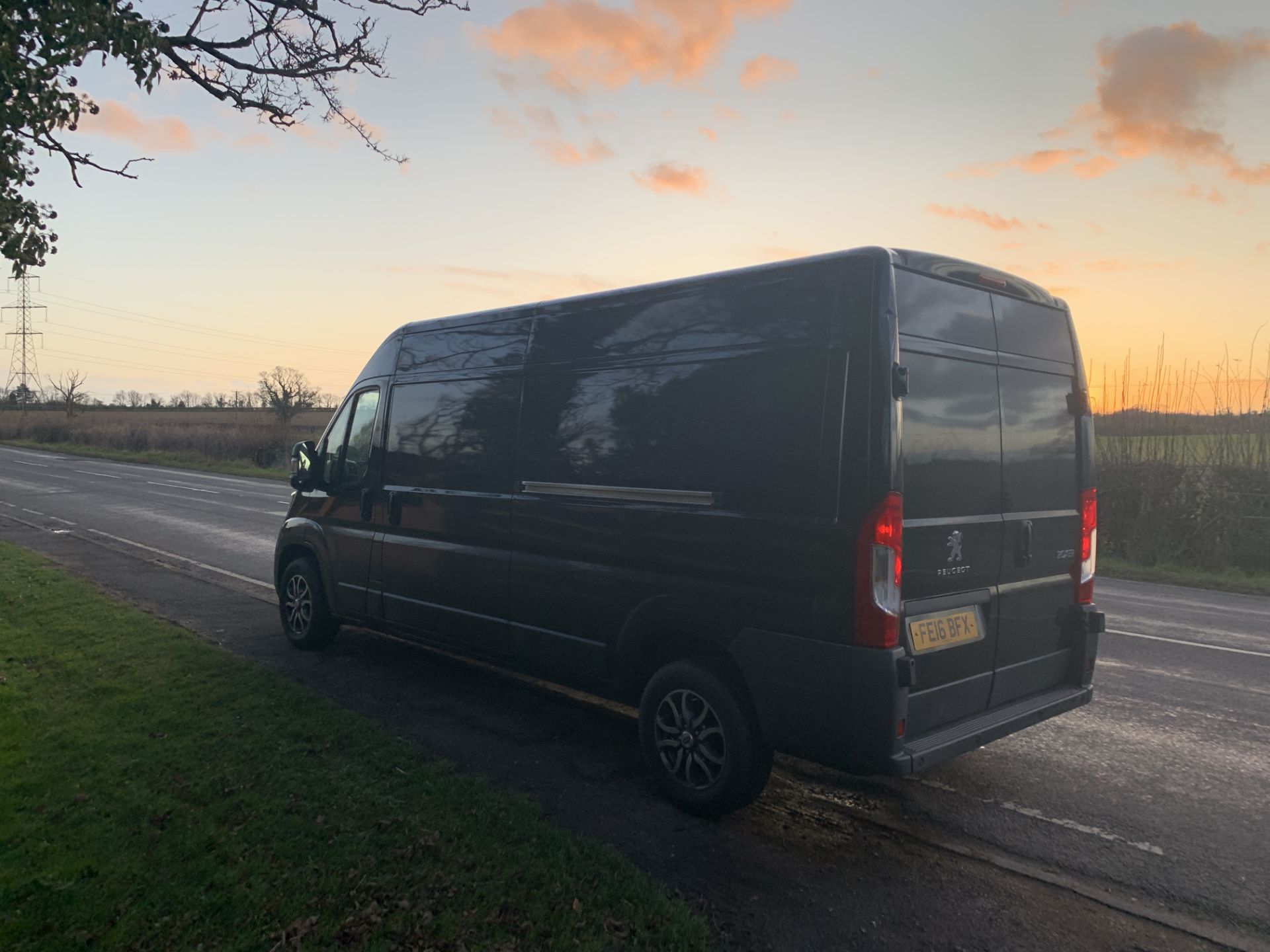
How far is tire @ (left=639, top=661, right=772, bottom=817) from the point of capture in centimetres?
401

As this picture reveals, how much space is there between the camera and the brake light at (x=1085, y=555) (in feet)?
15.5

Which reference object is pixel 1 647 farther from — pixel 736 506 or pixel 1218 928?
pixel 1218 928

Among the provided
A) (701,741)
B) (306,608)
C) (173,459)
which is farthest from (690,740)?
(173,459)

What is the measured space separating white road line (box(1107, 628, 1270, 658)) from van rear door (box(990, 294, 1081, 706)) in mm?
4172

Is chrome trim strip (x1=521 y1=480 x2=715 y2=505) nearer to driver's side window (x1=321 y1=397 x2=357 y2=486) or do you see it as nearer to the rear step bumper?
the rear step bumper

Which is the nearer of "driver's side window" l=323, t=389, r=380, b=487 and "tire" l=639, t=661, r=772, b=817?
"tire" l=639, t=661, r=772, b=817

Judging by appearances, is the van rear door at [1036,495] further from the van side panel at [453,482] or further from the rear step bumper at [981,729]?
the van side panel at [453,482]

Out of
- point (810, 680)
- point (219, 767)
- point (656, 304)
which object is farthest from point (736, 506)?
point (219, 767)

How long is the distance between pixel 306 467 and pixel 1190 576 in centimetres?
1266

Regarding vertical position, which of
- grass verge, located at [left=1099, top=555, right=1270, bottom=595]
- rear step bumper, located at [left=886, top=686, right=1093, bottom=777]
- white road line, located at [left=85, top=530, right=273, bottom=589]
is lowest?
grass verge, located at [left=1099, top=555, right=1270, bottom=595]

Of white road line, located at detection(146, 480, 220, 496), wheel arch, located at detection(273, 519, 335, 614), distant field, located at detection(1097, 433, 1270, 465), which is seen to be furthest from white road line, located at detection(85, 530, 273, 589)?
distant field, located at detection(1097, 433, 1270, 465)

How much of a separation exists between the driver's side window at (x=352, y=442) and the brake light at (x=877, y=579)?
4143mm

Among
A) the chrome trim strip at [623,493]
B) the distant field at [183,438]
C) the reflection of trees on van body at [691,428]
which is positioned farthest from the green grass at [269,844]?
the distant field at [183,438]

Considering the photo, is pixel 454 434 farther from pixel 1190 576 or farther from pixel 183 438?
pixel 183 438
